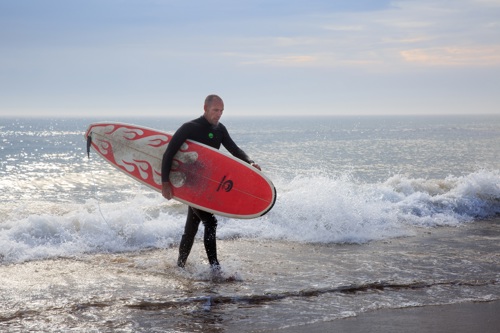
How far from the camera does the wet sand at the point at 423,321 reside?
4141 millimetres

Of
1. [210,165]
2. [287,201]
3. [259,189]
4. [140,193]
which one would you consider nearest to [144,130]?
[210,165]

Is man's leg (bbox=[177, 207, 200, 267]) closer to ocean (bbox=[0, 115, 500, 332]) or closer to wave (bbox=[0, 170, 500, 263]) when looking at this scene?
ocean (bbox=[0, 115, 500, 332])

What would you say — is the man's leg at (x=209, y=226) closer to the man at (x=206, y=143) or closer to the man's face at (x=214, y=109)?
the man at (x=206, y=143)

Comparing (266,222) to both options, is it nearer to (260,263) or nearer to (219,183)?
(260,263)

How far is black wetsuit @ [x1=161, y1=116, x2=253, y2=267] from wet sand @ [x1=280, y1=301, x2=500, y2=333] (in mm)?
1628

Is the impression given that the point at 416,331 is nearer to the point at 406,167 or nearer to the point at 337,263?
the point at 337,263

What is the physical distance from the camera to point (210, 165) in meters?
5.68

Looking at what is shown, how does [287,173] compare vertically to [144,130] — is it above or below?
below

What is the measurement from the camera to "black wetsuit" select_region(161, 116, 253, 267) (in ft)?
17.6

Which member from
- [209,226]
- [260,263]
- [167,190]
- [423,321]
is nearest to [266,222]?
[260,263]

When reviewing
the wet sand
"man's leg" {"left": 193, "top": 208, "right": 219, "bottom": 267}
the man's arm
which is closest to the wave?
"man's leg" {"left": 193, "top": 208, "right": 219, "bottom": 267}

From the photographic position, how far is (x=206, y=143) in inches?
219

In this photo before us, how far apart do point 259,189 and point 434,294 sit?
195cm

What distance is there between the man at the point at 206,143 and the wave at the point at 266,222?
189 centimetres
